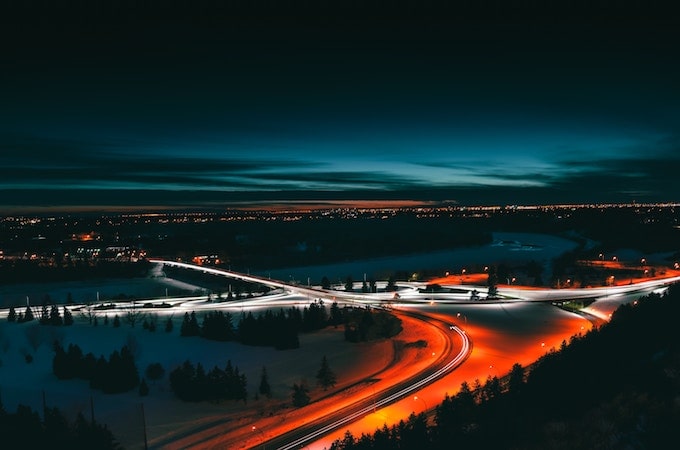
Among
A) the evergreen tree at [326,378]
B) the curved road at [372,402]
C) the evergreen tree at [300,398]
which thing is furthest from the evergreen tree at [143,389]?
the curved road at [372,402]

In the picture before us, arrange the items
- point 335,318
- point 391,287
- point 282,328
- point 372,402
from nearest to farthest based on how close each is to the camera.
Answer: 1. point 372,402
2. point 282,328
3. point 335,318
4. point 391,287

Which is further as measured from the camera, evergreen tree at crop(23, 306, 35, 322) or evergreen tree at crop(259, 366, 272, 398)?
evergreen tree at crop(23, 306, 35, 322)

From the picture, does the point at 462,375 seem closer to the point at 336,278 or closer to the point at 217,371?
the point at 217,371

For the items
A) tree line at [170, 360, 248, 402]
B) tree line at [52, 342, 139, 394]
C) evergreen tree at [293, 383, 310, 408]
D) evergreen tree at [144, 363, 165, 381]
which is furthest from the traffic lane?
evergreen tree at [144, 363, 165, 381]

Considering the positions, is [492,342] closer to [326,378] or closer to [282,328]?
[326,378]

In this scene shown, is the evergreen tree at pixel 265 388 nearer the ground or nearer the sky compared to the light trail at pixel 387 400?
nearer the ground

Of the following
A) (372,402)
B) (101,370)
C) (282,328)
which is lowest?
(372,402)

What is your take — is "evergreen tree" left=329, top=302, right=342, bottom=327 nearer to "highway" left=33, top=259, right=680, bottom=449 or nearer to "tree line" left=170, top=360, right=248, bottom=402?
"highway" left=33, top=259, right=680, bottom=449

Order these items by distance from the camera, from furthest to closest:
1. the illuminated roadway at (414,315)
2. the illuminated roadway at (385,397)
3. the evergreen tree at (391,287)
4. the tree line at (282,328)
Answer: the evergreen tree at (391,287) → the tree line at (282,328) → the illuminated roadway at (414,315) → the illuminated roadway at (385,397)

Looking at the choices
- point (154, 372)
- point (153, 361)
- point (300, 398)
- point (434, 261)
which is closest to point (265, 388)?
point (300, 398)

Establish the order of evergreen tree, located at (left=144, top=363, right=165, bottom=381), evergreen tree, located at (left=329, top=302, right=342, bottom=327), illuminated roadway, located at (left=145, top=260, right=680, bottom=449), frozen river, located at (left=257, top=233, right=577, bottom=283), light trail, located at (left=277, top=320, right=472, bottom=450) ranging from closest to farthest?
light trail, located at (left=277, top=320, right=472, bottom=450) → illuminated roadway, located at (left=145, top=260, right=680, bottom=449) → evergreen tree, located at (left=144, top=363, right=165, bottom=381) → evergreen tree, located at (left=329, top=302, right=342, bottom=327) → frozen river, located at (left=257, top=233, right=577, bottom=283)

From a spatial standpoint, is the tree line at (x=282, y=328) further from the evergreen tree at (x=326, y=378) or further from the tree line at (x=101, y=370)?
the tree line at (x=101, y=370)

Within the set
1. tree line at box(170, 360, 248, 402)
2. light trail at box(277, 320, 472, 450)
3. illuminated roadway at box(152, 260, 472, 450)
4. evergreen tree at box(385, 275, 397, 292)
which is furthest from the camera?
evergreen tree at box(385, 275, 397, 292)

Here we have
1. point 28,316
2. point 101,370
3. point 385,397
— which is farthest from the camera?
point 28,316
